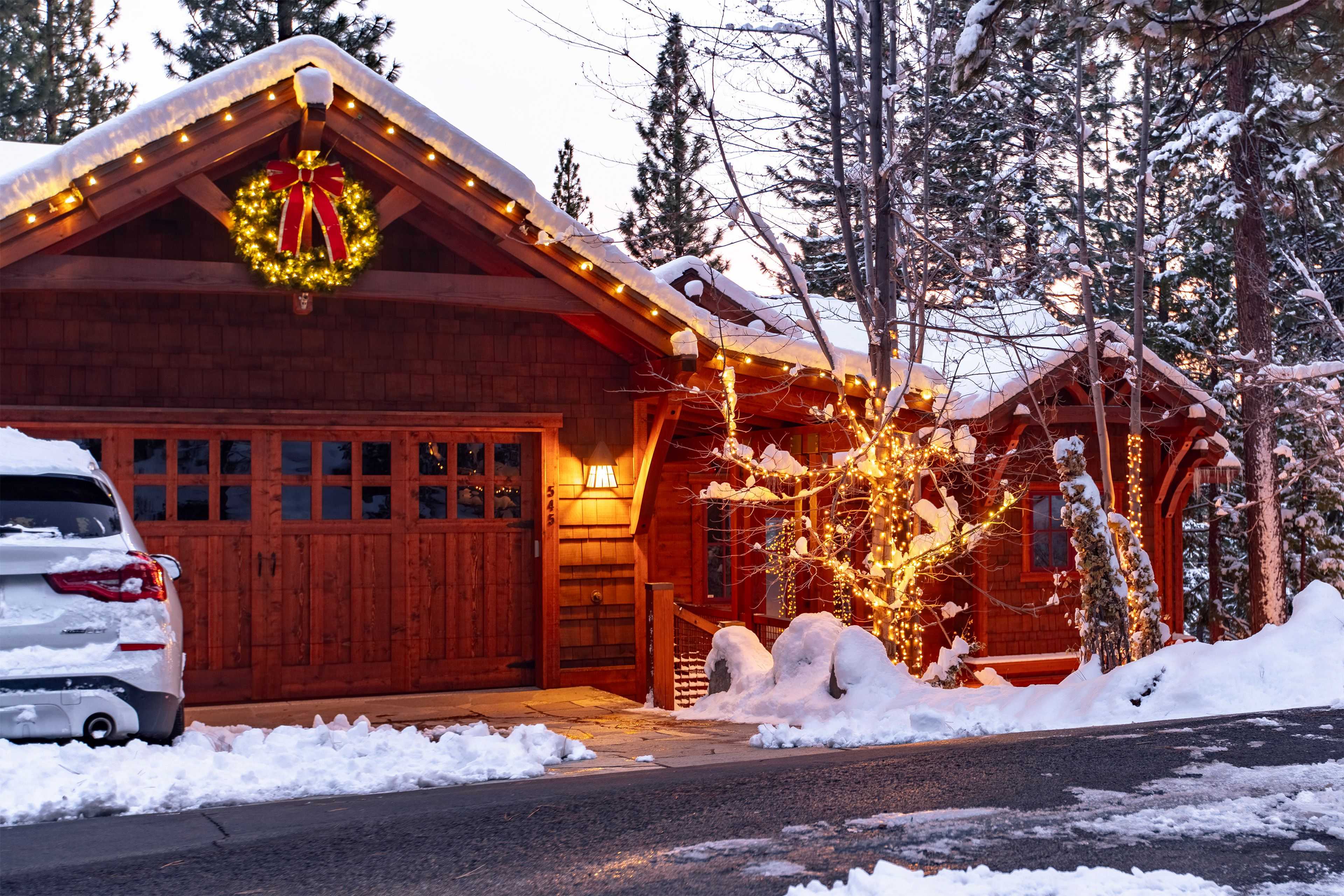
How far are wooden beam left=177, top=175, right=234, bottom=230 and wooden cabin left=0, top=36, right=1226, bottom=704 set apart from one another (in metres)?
0.02

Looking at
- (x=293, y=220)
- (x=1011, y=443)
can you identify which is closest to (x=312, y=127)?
(x=293, y=220)

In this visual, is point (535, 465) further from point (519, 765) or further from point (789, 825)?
point (789, 825)

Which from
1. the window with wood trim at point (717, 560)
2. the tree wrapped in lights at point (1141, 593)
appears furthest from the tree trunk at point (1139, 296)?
the window with wood trim at point (717, 560)

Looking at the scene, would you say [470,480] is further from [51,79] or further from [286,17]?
[51,79]

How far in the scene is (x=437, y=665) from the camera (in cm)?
1070

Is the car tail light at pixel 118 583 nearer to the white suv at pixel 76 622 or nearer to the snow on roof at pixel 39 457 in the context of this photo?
the white suv at pixel 76 622

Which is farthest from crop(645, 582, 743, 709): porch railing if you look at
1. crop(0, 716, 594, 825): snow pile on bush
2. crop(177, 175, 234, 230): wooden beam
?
crop(177, 175, 234, 230): wooden beam

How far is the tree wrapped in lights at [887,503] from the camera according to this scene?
32.5 feet

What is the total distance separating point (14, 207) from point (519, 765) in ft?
17.5

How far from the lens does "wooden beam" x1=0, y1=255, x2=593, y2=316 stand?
895cm

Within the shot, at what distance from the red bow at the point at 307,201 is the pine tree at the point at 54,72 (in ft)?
72.6

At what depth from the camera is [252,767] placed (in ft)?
18.8

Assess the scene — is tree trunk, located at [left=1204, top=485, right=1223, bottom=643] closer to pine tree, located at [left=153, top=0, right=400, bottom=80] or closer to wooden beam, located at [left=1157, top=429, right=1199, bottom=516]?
wooden beam, located at [left=1157, top=429, right=1199, bottom=516]

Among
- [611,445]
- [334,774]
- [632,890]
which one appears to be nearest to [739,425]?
[611,445]
